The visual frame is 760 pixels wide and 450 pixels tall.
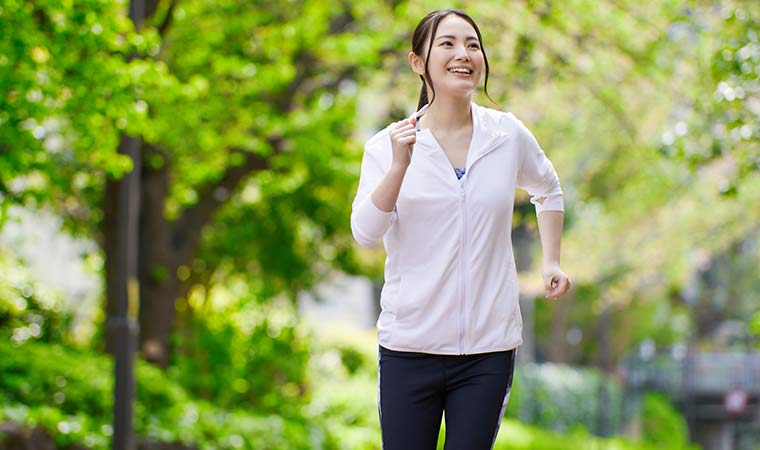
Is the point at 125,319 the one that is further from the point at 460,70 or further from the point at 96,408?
the point at 460,70

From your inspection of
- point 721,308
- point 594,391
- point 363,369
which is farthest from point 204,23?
point 721,308

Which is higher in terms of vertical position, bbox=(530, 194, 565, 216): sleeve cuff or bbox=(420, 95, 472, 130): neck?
bbox=(420, 95, 472, 130): neck

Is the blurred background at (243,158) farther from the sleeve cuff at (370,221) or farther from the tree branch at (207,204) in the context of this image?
the sleeve cuff at (370,221)

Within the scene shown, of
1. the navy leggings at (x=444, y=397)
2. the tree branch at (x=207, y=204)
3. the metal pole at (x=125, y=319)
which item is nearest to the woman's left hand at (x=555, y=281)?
the navy leggings at (x=444, y=397)

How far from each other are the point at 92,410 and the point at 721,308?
48011 mm

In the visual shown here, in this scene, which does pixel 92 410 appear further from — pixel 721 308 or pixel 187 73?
pixel 721 308

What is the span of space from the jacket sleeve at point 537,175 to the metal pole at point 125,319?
19.1 feet

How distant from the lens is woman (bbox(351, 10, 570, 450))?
3488 mm

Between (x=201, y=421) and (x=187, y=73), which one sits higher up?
(x=187, y=73)

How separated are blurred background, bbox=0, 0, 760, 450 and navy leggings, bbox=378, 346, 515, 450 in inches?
175

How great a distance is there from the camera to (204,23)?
13.0 m

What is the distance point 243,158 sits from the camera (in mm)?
15648

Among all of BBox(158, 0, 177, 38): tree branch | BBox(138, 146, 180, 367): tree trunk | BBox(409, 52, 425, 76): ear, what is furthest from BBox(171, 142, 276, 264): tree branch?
BBox(409, 52, 425, 76): ear

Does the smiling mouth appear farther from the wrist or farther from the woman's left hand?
the woman's left hand
